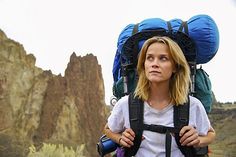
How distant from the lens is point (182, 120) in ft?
8.32

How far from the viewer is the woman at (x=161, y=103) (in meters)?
2.53

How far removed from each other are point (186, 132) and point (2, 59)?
52.9 m

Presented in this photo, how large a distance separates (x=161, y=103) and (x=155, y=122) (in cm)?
13

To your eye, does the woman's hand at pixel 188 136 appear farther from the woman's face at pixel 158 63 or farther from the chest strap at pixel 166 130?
the woman's face at pixel 158 63

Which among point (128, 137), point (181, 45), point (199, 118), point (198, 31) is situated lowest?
point (128, 137)

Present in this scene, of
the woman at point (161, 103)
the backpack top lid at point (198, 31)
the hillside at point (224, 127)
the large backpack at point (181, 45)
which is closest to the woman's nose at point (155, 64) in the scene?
the woman at point (161, 103)

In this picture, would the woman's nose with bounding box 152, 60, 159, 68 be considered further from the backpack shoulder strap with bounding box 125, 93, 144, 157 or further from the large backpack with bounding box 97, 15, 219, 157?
the large backpack with bounding box 97, 15, 219, 157

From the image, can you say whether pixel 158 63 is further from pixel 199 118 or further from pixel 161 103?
pixel 199 118

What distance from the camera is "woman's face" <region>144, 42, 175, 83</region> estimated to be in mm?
2588

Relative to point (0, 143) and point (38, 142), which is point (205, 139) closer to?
point (0, 143)

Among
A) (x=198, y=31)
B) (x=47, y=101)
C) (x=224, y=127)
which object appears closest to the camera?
(x=198, y=31)

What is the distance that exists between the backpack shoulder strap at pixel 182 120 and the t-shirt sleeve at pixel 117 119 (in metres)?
0.29

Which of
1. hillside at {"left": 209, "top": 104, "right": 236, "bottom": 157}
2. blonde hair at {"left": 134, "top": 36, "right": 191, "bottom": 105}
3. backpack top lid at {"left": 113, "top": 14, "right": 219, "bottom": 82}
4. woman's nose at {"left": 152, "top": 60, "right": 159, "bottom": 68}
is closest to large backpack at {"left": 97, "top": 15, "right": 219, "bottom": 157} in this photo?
backpack top lid at {"left": 113, "top": 14, "right": 219, "bottom": 82}

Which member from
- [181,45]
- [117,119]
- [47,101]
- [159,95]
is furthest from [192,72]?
[47,101]
